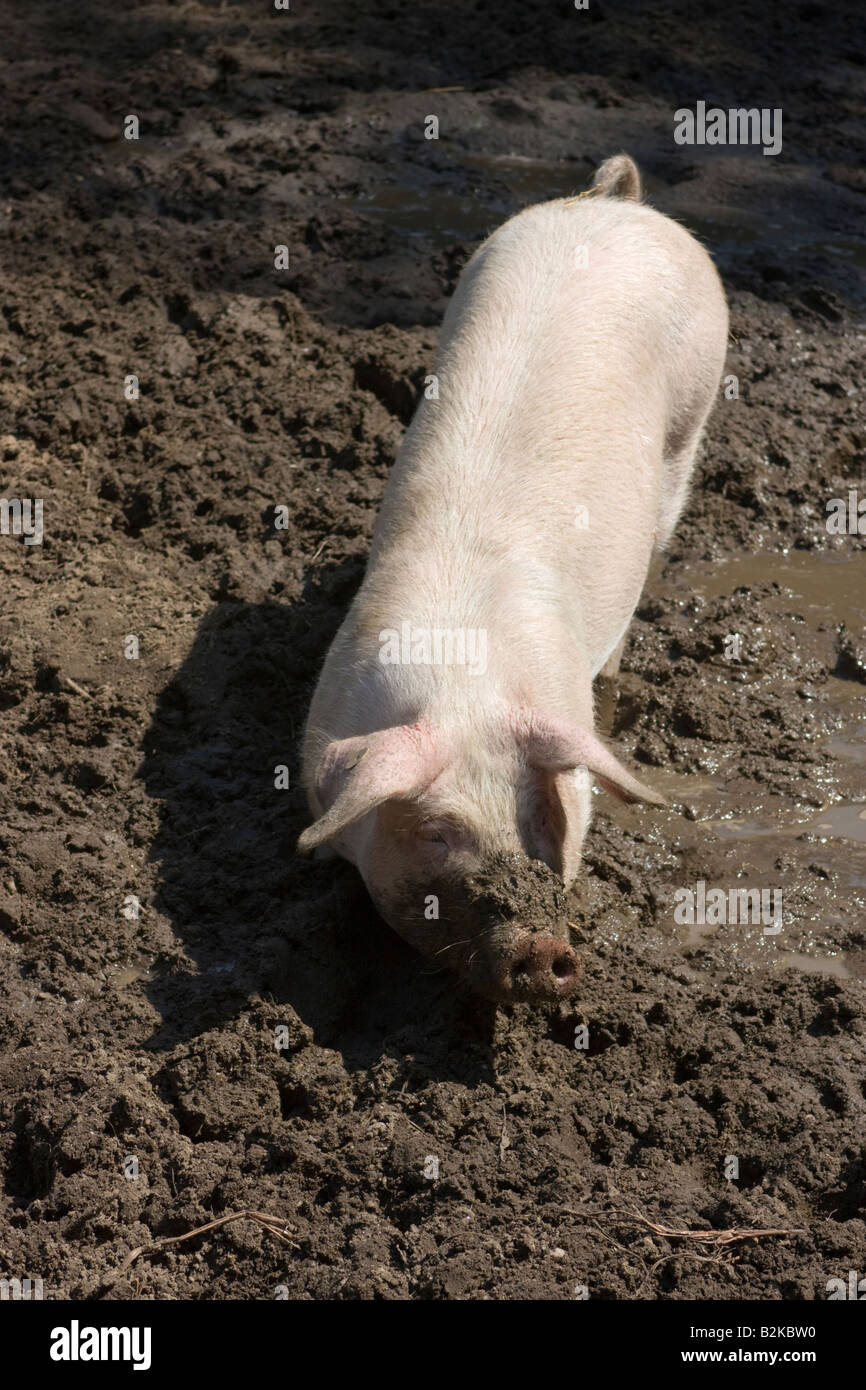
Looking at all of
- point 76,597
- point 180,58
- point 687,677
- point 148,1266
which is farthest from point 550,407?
point 180,58

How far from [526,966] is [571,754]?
0.59 metres

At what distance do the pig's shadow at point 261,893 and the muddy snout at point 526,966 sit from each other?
29 cm

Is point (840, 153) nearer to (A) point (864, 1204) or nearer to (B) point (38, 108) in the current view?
(B) point (38, 108)

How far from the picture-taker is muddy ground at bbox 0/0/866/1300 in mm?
3350

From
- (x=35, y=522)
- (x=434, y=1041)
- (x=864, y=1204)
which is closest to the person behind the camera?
(x=864, y=1204)

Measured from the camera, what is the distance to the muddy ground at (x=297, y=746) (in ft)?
11.0

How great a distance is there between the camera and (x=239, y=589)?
549 centimetres

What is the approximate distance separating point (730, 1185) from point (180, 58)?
9.11 m

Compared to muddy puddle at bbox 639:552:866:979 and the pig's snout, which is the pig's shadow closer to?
the pig's snout

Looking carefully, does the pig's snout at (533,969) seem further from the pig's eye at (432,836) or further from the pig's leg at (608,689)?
the pig's leg at (608,689)

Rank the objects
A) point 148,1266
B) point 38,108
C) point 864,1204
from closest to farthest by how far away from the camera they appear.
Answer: point 148,1266 < point 864,1204 < point 38,108

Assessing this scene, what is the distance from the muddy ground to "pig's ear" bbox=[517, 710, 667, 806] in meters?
0.76

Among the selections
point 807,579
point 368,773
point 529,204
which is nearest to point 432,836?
point 368,773

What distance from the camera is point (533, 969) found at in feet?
11.7
